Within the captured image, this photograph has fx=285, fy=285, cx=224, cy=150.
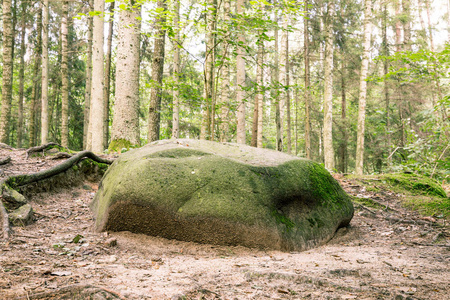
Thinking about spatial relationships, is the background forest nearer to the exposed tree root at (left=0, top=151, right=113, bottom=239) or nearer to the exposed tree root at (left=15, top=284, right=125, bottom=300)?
the exposed tree root at (left=0, top=151, right=113, bottom=239)

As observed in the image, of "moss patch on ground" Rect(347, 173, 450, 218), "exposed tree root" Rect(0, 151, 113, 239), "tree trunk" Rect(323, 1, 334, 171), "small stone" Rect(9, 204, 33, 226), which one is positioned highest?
"tree trunk" Rect(323, 1, 334, 171)

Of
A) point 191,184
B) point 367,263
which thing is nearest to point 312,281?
point 367,263

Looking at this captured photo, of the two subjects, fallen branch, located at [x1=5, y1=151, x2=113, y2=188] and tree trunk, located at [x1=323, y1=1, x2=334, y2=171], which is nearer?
fallen branch, located at [x1=5, y1=151, x2=113, y2=188]

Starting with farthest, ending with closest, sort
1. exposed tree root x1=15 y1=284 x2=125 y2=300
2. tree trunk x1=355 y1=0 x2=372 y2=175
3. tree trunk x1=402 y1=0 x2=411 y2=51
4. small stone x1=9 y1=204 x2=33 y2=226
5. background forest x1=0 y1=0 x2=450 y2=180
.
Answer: tree trunk x1=402 y1=0 x2=411 y2=51 < tree trunk x1=355 y1=0 x2=372 y2=175 < background forest x1=0 y1=0 x2=450 y2=180 < small stone x1=9 y1=204 x2=33 y2=226 < exposed tree root x1=15 y1=284 x2=125 y2=300

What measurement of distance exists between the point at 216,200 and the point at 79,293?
208 cm

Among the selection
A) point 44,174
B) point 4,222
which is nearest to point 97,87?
point 44,174

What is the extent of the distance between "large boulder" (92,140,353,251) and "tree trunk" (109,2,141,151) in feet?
12.4

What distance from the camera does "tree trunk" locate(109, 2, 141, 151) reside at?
8070 mm

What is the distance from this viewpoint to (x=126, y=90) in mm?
8195

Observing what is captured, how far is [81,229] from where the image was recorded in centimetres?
378

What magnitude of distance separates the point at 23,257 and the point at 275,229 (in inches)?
107

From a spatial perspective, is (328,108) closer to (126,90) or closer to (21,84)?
(126,90)

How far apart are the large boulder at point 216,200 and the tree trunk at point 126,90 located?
12.4ft

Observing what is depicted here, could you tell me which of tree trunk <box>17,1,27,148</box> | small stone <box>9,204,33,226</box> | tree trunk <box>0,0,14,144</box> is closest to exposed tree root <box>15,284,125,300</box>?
small stone <box>9,204,33,226</box>
